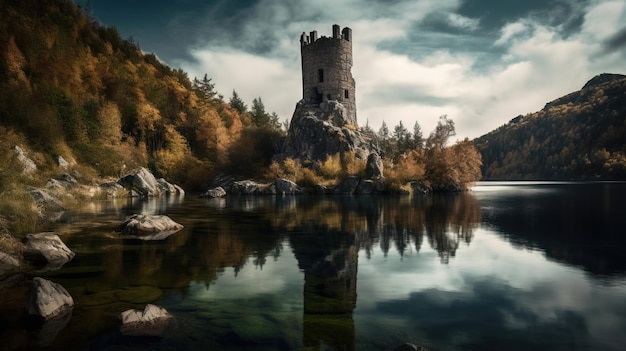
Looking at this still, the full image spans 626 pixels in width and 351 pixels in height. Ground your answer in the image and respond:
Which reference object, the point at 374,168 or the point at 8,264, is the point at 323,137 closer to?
the point at 374,168

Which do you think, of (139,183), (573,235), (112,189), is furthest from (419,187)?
(112,189)

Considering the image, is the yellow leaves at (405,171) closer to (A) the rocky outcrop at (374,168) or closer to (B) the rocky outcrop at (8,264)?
(A) the rocky outcrop at (374,168)

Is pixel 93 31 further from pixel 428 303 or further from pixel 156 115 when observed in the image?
pixel 428 303

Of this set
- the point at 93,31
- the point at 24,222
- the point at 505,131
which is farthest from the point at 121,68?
the point at 505,131

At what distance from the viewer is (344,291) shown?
9039 mm

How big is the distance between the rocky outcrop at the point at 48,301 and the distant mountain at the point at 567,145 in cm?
13048

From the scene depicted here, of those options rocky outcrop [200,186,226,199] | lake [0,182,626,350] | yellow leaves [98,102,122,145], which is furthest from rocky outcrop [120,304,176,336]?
yellow leaves [98,102,122,145]

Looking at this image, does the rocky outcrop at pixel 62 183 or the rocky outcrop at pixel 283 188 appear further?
the rocky outcrop at pixel 283 188

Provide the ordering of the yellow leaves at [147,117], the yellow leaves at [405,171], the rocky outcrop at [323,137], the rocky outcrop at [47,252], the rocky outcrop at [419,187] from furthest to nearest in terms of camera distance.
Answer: the yellow leaves at [147,117], the rocky outcrop at [323,137], the rocky outcrop at [419,187], the yellow leaves at [405,171], the rocky outcrop at [47,252]

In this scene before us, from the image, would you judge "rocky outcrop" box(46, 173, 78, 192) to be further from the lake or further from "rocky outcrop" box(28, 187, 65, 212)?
the lake

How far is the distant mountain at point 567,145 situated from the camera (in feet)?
373

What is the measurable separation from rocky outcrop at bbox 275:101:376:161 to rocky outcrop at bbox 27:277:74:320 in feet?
172

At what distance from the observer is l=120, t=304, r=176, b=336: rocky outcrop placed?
21.0ft

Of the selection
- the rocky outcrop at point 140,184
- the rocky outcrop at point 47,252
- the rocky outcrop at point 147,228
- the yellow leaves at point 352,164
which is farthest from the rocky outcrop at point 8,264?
the yellow leaves at point 352,164
